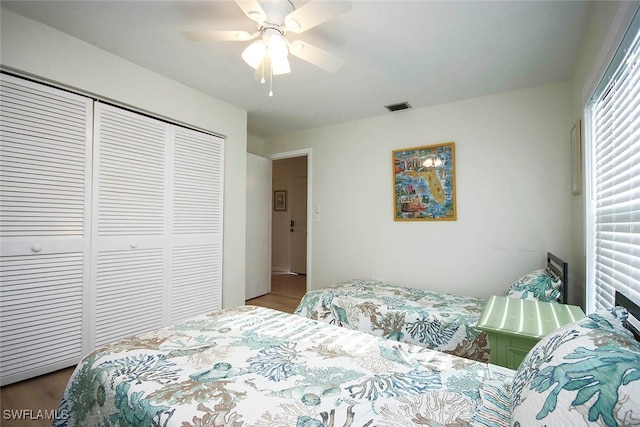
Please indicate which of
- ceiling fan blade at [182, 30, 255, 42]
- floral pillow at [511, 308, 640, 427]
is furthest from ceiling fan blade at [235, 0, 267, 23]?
floral pillow at [511, 308, 640, 427]

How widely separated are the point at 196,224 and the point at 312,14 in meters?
2.30

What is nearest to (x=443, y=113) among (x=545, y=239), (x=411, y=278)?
(x=545, y=239)

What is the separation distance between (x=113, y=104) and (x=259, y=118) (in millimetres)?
1676

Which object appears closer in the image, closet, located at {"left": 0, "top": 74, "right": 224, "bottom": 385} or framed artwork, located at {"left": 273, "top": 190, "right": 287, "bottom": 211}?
closet, located at {"left": 0, "top": 74, "right": 224, "bottom": 385}

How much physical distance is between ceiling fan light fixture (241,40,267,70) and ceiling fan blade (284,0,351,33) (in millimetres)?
219

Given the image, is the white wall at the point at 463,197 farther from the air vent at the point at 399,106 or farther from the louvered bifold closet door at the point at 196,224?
the louvered bifold closet door at the point at 196,224

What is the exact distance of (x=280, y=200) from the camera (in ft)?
21.8

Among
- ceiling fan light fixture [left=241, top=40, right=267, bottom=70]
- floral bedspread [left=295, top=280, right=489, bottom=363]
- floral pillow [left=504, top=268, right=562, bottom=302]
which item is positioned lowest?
floral bedspread [left=295, top=280, right=489, bottom=363]

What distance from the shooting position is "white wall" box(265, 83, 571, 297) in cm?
273

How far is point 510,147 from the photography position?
9.49ft

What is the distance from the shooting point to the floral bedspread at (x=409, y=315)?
2.06m

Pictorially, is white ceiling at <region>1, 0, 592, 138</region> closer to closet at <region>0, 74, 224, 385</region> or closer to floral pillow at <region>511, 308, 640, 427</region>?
closet at <region>0, 74, 224, 385</region>

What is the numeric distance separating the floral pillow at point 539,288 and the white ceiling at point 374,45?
170 centimetres

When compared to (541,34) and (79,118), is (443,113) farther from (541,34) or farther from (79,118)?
(79,118)
